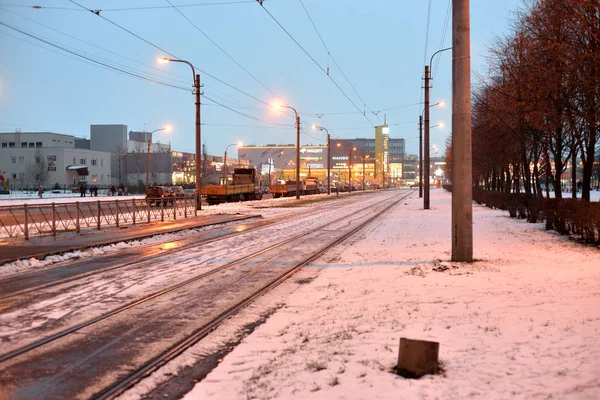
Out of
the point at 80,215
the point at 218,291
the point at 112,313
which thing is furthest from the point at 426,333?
the point at 80,215

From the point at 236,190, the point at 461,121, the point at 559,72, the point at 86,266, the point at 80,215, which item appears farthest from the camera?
the point at 236,190

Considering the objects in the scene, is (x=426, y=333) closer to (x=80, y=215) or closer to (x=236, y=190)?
(x=80, y=215)

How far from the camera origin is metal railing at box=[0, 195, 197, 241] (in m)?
18.3

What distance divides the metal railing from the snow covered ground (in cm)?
1172

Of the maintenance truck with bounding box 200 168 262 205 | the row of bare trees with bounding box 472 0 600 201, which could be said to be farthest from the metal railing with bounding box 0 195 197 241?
the maintenance truck with bounding box 200 168 262 205

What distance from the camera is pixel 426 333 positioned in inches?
246

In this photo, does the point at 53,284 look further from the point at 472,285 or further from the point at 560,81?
the point at 560,81

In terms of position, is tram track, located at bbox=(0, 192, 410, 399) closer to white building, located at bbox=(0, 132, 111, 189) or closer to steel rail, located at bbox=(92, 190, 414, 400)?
steel rail, located at bbox=(92, 190, 414, 400)

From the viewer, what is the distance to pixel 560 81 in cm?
1551

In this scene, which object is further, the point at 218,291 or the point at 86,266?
the point at 86,266

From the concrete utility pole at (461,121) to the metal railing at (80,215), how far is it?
14.3 meters

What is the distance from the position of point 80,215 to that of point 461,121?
16259 millimetres

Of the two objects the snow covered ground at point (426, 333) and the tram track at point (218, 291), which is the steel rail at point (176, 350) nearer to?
the tram track at point (218, 291)

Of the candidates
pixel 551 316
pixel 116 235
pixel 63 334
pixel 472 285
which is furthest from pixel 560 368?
pixel 116 235
